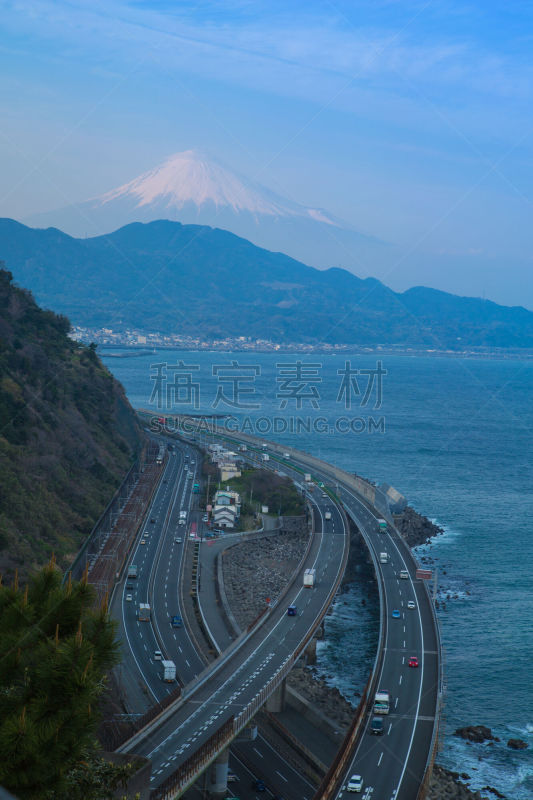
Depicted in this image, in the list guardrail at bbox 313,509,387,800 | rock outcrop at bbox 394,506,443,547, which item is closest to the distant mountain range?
rock outcrop at bbox 394,506,443,547

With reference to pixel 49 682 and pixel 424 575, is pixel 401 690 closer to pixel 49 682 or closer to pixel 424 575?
pixel 424 575

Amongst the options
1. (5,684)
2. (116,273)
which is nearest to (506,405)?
Result: (5,684)

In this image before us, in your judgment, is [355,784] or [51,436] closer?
[355,784]

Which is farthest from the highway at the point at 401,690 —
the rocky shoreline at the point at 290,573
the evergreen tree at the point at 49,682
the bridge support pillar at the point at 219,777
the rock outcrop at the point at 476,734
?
the evergreen tree at the point at 49,682

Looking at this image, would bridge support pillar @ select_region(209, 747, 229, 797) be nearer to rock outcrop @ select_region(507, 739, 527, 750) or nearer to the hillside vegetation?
rock outcrop @ select_region(507, 739, 527, 750)

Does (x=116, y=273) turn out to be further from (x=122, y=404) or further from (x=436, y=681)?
(x=436, y=681)

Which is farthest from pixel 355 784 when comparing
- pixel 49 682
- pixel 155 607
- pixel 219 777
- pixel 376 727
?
pixel 155 607

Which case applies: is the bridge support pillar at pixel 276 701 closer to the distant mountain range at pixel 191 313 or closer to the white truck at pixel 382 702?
the white truck at pixel 382 702
